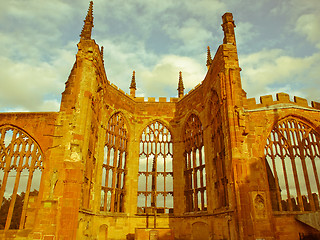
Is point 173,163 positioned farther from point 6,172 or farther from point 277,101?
point 6,172

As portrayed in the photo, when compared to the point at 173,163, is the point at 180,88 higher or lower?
higher

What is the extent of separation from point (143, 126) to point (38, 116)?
10674 millimetres

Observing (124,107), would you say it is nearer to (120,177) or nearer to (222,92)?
(120,177)

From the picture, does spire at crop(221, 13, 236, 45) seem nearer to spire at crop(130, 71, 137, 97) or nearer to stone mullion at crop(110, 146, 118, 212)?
spire at crop(130, 71, 137, 97)

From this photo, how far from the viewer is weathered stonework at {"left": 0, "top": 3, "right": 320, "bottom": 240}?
14.9m

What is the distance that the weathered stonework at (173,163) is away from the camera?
14867mm

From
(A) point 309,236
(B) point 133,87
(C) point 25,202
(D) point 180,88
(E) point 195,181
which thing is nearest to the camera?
(A) point 309,236

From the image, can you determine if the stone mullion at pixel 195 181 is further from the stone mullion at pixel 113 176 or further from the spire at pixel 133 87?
the spire at pixel 133 87

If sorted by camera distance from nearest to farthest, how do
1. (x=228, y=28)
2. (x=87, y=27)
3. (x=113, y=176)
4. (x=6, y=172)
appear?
(x=6, y=172), (x=228, y=28), (x=87, y=27), (x=113, y=176)

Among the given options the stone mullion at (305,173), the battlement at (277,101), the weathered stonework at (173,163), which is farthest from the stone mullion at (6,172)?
the stone mullion at (305,173)

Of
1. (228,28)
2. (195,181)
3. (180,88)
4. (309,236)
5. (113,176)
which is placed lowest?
(309,236)

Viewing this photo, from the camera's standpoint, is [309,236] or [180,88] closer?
[309,236]

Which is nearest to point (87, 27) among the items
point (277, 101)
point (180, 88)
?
point (180, 88)

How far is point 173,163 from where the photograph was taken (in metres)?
25.2
